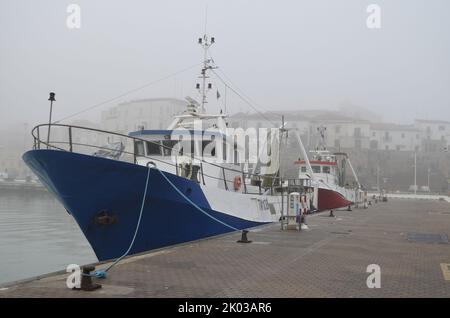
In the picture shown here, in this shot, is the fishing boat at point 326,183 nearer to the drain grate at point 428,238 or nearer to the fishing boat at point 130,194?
the drain grate at point 428,238

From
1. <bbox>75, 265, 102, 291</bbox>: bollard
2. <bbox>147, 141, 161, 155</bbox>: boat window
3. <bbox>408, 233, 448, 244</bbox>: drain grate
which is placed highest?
<bbox>147, 141, 161, 155</bbox>: boat window

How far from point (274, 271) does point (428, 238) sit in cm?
848

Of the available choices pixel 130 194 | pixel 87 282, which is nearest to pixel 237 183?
pixel 130 194

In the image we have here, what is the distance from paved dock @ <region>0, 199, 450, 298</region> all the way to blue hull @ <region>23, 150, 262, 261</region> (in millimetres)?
1174

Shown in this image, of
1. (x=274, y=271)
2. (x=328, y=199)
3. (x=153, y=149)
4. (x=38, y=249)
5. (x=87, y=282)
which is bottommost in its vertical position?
(x=38, y=249)

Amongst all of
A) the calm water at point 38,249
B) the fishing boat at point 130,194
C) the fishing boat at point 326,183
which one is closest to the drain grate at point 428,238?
the fishing boat at point 130,194

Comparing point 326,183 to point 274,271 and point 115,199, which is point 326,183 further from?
point 274,271

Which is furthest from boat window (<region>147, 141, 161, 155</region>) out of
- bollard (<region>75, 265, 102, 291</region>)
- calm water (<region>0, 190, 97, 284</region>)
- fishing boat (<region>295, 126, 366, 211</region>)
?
fishing boat (<region>295, 126, 366, 211</region>)

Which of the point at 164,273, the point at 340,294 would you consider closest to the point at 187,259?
the point at 164,273

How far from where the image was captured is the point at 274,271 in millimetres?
8594

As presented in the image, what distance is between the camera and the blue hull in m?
11.3

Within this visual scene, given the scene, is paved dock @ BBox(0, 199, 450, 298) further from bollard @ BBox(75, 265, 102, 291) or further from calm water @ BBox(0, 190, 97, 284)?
calm water @ BBox(0, 190, 97, 284)

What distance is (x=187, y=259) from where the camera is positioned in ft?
31.7
